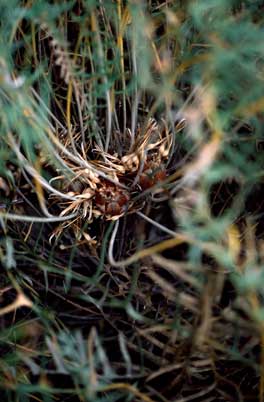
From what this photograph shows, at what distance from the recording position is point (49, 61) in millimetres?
757

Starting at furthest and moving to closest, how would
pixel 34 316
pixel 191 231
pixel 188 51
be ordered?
1. pixel 34 316
2. pixel 188 51
3. pixel 191 231

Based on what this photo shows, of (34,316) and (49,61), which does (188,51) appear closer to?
(49,61)

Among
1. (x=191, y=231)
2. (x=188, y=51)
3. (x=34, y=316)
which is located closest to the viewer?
(x=191, y=231)

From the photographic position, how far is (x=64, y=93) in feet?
2.50

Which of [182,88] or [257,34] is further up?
[257,34]

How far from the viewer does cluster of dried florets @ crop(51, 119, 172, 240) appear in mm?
680

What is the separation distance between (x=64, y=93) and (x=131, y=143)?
0.14 m

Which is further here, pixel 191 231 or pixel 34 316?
pixel 34 316

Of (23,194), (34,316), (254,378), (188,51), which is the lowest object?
(254,378)

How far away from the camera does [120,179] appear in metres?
0.70

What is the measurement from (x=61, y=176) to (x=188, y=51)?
219mm

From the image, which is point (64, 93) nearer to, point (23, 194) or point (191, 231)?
point (23, 194)

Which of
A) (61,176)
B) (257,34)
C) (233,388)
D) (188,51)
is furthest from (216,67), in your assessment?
(233,388)

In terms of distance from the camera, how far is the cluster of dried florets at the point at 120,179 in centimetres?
68
